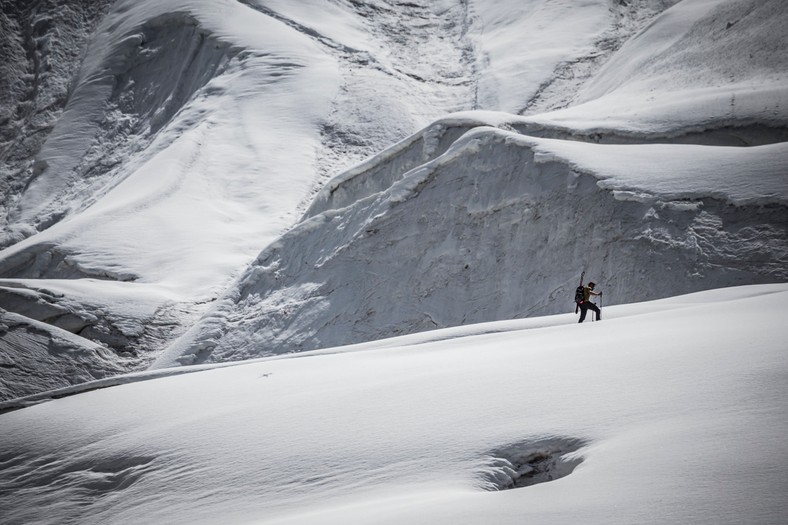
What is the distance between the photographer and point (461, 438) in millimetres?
5176

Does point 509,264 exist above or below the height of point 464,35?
below

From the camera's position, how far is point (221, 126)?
2680 centimetres

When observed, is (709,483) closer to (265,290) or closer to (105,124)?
(265,290)

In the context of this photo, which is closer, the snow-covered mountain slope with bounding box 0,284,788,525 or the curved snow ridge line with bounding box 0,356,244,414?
the snow-covered mountain slope with bounding box 0,284,788,525

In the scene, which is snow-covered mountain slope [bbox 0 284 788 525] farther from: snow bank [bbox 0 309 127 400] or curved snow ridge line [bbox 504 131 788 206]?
snow bank [bbox 0 309 127 400]

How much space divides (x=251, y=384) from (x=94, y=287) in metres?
11.4

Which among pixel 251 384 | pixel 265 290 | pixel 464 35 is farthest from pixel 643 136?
pixel 464 35

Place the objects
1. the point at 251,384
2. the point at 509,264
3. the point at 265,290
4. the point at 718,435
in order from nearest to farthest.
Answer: the point at 718,435 < the point at 251,384 < the point at 509,264 < the point at 265,290

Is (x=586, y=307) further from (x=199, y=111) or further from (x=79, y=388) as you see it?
(x=199, y=111)

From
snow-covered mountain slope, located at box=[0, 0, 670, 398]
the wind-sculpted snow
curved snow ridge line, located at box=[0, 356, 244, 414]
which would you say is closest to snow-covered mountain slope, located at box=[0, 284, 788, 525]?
curved snow ridge line, located at box=[0, 356, 244, 414]

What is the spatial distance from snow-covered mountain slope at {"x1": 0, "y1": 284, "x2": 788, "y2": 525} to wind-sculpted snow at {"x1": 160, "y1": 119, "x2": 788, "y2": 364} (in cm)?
412

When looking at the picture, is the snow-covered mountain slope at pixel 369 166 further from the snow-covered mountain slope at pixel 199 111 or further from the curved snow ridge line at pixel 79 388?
the curved snow ridge line at pixel 79 388

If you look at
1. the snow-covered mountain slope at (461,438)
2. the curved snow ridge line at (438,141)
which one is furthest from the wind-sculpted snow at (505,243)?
the snow-covered mountain slope at (461,438)

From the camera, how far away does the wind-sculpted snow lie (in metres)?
11.7
